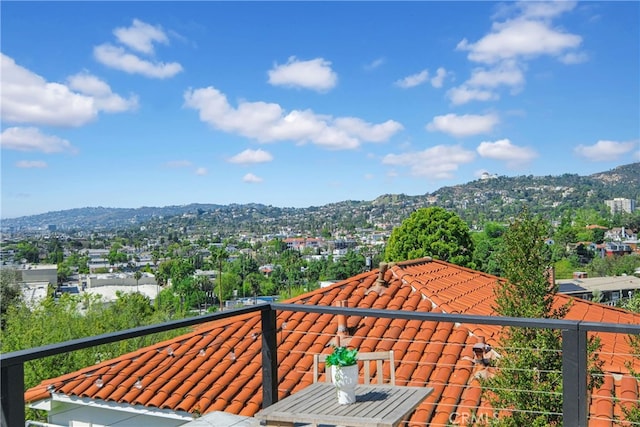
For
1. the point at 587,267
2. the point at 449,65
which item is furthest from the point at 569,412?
the point at 449,65

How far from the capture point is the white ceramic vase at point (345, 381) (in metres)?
2.80

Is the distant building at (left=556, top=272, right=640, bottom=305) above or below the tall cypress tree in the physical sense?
below

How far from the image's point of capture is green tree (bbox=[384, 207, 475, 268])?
2433 centimetres

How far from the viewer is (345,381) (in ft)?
9.20

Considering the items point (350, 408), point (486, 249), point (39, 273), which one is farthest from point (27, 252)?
point (350, 408)

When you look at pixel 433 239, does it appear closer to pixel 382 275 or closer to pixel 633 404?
pixel 382 275

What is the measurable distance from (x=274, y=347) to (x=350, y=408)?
0.72m

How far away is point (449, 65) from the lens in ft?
178

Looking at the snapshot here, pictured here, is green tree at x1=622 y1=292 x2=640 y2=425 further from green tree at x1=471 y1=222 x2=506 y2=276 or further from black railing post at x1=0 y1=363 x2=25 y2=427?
green tree at x1=471 y1=222 x2=506 y2=276

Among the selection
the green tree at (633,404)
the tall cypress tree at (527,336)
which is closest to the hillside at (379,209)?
the tall cypress tree at (527,336)

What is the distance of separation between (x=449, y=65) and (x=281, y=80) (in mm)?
16391

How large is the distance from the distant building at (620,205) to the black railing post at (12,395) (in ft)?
159

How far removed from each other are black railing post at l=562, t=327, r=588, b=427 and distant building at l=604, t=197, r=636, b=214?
46.9 metres

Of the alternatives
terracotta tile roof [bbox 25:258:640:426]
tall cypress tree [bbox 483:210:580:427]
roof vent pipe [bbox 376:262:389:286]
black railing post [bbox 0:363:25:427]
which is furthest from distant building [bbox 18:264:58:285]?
black railing post [bbox 0:363:25:427]
